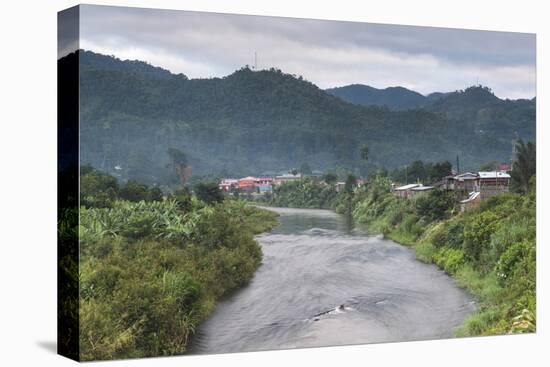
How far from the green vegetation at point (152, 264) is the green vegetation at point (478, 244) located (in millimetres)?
1886

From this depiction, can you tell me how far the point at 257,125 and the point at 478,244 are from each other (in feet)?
10.2

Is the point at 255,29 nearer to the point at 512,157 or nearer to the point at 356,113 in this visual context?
the point at 356,113

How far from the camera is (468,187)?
10648mm

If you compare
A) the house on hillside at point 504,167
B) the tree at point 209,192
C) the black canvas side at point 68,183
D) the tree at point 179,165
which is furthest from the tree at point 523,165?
→ the black canvas side at point 68,183

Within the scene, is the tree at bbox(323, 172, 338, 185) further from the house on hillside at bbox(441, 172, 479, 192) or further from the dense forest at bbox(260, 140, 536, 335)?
the house on hillside at bbox(441, 172, 479, 192)

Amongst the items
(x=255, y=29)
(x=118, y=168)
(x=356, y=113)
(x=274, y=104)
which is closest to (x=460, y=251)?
(x=356, y=113)

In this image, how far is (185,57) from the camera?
938cm

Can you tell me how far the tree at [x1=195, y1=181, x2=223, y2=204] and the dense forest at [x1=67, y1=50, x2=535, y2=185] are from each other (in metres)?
0.14

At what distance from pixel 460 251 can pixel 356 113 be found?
6.94ft

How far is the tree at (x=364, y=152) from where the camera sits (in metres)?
10.3

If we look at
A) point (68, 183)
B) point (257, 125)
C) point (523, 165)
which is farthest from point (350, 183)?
point (68, 183)

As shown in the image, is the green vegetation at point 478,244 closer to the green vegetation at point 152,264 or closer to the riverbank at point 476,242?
the riverbank at point 476,242

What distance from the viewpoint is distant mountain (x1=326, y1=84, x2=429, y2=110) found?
33.7 ft

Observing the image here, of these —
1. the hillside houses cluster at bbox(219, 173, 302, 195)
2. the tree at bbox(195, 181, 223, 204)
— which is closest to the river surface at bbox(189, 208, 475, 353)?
the hillside houses cluster at bbox(219, 173, 302, 195)
